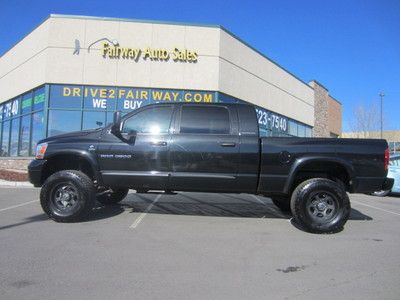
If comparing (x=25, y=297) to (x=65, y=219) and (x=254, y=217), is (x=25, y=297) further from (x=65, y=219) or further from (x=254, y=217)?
(x=254, y=217)

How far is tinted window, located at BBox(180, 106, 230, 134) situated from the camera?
7531 millimetres

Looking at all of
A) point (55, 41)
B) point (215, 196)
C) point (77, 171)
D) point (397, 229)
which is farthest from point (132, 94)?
point (397, 229)

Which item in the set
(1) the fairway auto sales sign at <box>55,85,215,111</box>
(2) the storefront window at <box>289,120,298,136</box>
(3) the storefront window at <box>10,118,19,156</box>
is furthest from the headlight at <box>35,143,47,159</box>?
(2) the storefront window at <box>289,120,298,136</box>

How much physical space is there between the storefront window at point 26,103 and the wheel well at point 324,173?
1755 centimetres

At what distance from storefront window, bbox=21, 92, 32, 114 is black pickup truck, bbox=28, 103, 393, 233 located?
15.3 metres

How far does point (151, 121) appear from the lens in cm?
768

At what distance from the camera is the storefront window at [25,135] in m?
21.6

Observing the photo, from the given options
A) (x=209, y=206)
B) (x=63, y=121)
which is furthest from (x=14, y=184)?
(x=209, y=206)

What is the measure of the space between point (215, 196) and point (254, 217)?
3551 mm

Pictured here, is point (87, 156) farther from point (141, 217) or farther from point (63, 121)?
point (63, 121)

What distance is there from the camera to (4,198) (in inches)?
430

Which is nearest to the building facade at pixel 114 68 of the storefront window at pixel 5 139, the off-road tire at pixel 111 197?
the storefront window at pixel 5 139

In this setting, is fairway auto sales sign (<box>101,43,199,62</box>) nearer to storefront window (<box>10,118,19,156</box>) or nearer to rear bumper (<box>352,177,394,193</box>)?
storefront window (<box>10,118,19,156</box>)

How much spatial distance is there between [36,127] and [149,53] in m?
6.60
